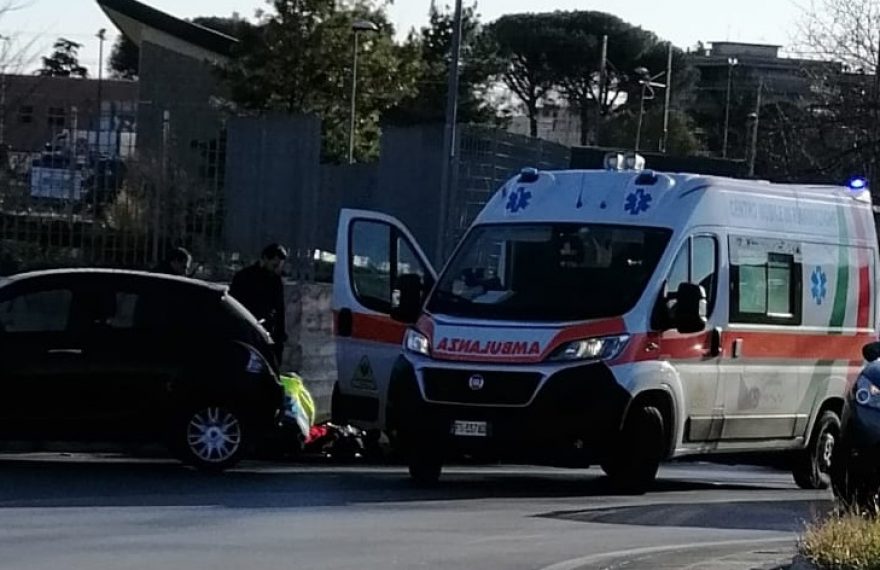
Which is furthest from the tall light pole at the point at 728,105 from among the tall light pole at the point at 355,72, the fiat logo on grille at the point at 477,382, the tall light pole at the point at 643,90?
the fiat logo on grille at the point at 477,382

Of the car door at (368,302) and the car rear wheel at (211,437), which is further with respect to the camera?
the car door at (368,302)

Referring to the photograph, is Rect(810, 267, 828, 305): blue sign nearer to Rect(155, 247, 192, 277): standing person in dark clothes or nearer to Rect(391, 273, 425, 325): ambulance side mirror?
Rect(391, 273, 425, 325): ambulance side mirror

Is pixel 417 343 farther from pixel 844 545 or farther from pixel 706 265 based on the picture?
pixel 844 545

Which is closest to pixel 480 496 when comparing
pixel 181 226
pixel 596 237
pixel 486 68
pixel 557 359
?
pixel 557 359

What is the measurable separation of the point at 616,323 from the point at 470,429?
136cm

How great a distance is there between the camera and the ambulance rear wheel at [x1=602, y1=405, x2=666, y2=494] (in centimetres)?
1505

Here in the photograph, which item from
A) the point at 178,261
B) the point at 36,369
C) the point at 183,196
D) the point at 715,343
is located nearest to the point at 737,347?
the point at 715,343

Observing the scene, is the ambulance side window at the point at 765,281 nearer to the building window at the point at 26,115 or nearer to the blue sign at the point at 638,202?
the blue sign at the point at 638,202

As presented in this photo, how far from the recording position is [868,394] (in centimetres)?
1326

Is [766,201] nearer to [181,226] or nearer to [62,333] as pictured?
[62,333]

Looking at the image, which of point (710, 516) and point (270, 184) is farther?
point (270, 184)

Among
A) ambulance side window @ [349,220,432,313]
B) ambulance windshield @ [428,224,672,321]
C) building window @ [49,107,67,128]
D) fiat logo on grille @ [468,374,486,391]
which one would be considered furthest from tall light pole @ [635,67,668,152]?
fiat logo on grille @ [468,374,486,391]

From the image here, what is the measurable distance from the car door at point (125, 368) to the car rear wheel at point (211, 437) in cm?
24

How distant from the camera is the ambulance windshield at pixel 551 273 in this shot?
599 inches
